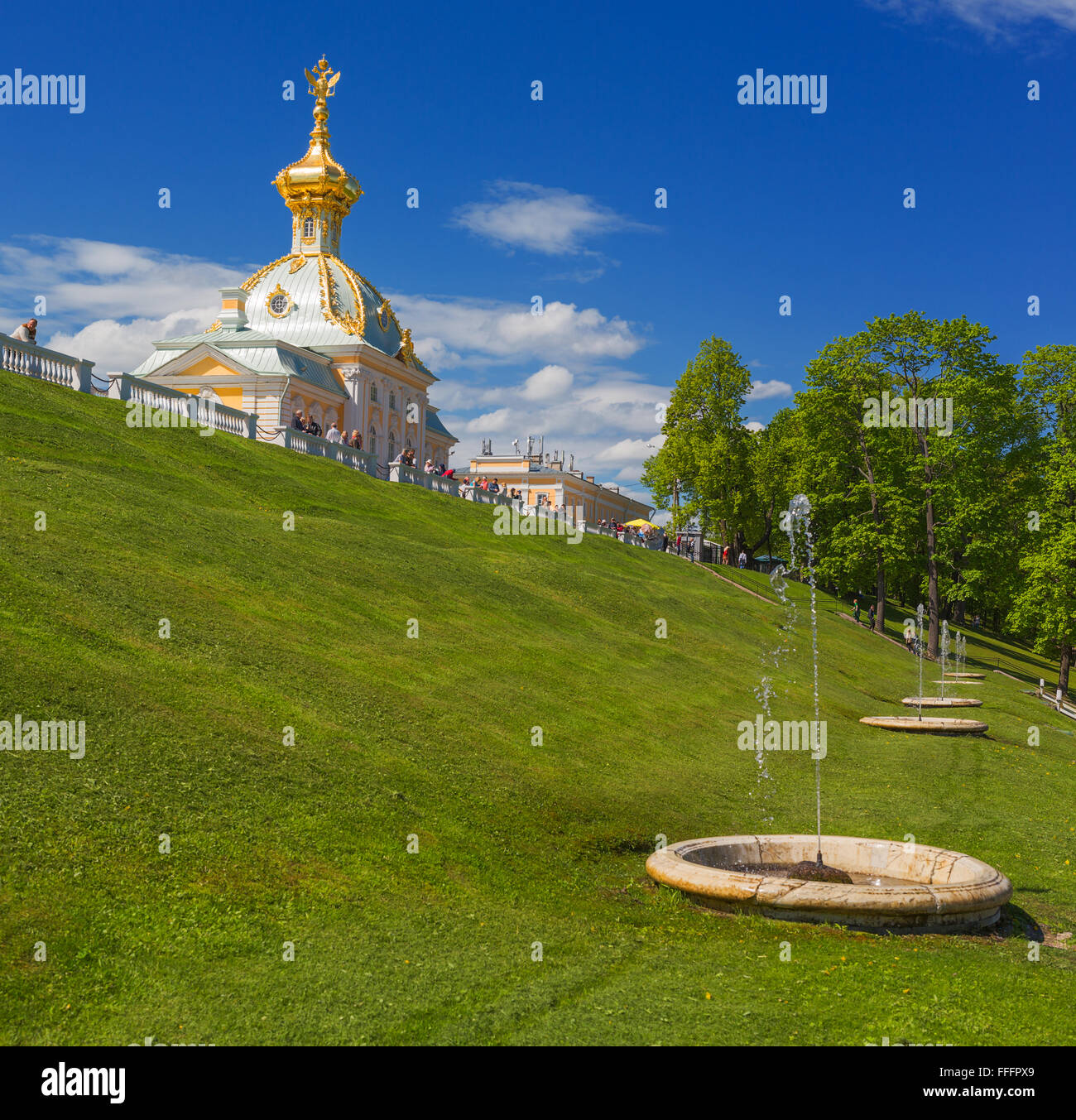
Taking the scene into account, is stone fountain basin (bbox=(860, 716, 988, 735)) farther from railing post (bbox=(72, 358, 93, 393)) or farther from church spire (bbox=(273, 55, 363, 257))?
church spire (bbox=(273, 55, 363, 257))

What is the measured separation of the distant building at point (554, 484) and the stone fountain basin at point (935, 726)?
209 ft

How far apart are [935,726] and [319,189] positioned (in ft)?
205

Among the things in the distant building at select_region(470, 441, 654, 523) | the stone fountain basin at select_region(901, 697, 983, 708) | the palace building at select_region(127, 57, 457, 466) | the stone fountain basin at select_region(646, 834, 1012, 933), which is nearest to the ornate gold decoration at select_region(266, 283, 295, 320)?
the palace building at select_region(127, 57, 457, 466)

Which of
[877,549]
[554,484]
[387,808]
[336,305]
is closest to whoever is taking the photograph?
[387,808]

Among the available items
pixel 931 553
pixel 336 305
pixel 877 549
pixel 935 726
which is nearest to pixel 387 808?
pixel 935 726

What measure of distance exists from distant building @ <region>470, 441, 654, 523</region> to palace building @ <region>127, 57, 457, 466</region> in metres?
18.3

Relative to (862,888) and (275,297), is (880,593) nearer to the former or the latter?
(275,297)

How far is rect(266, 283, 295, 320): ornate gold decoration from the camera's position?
66375 mm

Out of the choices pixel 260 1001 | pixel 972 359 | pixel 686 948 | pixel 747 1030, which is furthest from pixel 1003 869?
pixel 972 359

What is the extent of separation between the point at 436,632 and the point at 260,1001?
1333cm

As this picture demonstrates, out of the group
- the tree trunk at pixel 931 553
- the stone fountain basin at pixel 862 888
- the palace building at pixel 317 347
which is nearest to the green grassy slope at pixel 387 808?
the stone fountain basin at pixel 862 888

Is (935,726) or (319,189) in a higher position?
(319,189)

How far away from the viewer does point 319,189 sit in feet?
239
